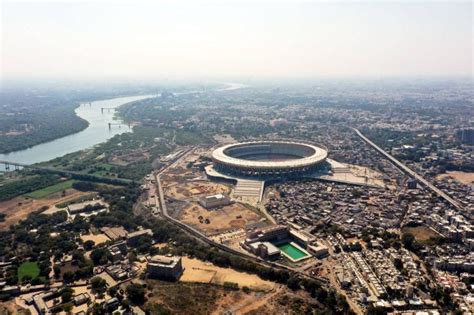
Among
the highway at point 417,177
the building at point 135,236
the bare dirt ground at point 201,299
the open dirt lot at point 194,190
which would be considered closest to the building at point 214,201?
the open dirt lot at point 194,190

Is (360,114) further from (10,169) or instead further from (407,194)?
(10,169)

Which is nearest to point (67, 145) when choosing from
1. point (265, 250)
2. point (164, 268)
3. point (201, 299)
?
point (164, 268)

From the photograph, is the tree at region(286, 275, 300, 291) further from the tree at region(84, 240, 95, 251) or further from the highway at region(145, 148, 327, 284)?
the tree at region(84, 240, 95, 251)

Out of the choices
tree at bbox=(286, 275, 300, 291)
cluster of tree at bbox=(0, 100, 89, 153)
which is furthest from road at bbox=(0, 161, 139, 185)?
tree at bbox=(286, 275, 300, 291)

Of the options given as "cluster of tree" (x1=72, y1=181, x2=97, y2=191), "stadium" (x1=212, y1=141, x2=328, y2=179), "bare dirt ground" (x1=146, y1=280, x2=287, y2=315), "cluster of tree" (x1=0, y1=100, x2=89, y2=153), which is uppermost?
"cluster of tree" (x1=0, y1=100, x2=89, y2=153)

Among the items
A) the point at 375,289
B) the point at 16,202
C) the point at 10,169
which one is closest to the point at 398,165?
the point at 375,289

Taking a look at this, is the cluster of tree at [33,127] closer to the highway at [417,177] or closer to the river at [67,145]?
the river at [67,145]

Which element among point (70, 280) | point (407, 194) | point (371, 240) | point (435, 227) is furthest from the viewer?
point (407, 194)
